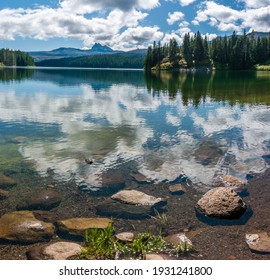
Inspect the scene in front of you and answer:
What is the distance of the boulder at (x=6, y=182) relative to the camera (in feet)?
60.5

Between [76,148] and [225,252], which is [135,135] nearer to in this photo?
[76,148]

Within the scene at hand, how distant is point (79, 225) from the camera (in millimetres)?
13602

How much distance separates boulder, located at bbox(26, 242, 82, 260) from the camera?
10922 mm

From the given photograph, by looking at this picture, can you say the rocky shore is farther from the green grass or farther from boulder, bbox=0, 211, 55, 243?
the green grass

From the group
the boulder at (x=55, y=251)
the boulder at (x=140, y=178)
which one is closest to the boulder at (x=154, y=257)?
the boulder at (x=55, y=251)

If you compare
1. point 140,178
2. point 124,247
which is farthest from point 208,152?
point 124,247

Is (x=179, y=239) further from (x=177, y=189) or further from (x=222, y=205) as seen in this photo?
(x=177, y=189)

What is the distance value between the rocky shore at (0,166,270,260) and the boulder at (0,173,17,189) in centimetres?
5

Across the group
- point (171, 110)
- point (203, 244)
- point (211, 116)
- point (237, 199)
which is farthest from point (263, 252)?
point (171, 110)

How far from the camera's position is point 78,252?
10.9 meters

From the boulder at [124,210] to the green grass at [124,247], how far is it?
2.59m

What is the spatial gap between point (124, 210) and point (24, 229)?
452cm

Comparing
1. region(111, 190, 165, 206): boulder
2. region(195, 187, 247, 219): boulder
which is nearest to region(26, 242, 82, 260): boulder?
region(111, 190, 165, 206): boulder

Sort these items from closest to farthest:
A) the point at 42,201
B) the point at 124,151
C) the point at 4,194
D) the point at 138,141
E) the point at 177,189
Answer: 1. the point at 42,201
2. the point at 4,194
3. the point at 177,189
4. the point at 124,151
5. the point at 138,141
